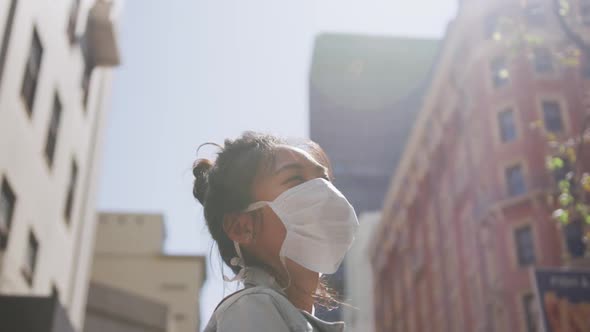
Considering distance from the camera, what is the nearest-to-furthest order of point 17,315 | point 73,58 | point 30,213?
point 17,315
point 30,213
point 73,58

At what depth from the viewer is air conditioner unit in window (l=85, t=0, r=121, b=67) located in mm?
19109

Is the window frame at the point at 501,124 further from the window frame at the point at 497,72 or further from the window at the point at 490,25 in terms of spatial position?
the window at the point at 490,25

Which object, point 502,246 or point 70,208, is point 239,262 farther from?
point 502,246

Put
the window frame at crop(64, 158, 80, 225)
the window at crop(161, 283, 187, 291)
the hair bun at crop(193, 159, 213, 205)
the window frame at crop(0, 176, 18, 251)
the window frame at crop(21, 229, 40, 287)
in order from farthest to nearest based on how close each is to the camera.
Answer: the window at crop(161, 283, 187, 291) < the window frame at crop(64, 158, 80, 225) < the window frame at crop(21, 229, 40, 287) < the window frame at crop(0, 176, 18, 251) < the hair bun at crop(193, 159, 213, 205)

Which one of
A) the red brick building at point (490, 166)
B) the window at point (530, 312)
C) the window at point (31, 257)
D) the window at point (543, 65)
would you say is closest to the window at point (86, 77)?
the window at point (31, 257)

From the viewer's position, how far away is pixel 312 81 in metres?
107

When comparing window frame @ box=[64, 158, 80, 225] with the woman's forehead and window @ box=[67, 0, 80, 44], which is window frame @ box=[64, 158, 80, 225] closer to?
window @ box=[67, 0, 80, 44]

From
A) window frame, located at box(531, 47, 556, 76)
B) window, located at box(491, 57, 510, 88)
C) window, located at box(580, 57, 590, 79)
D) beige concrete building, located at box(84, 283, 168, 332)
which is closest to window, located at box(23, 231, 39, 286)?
beige concrete building, located at box(84, 283, 168, 332)

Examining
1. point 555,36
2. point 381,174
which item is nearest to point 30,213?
point 555,36

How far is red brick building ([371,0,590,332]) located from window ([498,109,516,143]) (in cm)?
4

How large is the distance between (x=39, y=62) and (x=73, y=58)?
286 cm

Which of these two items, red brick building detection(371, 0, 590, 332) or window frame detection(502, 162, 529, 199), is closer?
red brick building detection(371, 0, 590, 332)

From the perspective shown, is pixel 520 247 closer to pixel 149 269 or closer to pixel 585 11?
pixel 585 11

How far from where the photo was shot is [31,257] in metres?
15.5
